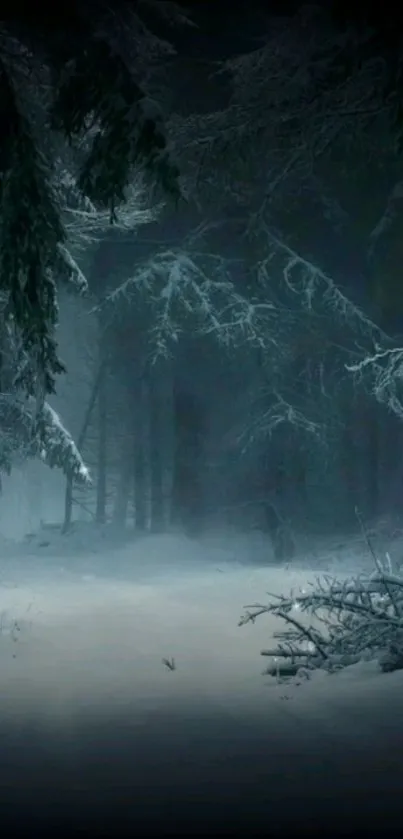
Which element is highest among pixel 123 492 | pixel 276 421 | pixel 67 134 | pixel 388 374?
pixel 67 134

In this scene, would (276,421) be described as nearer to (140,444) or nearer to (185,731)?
(140,444)

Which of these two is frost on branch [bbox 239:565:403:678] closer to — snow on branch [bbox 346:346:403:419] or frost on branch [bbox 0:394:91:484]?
snow on branch [bbox 346:346:403:419]

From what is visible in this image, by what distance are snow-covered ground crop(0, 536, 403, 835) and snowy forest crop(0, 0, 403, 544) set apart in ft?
9.26

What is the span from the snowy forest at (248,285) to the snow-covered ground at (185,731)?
2.82 metres

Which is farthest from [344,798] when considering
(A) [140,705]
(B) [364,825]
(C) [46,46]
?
(C) [46,46]

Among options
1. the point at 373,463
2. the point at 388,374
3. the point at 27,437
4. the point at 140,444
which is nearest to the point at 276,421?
the point at 373,463

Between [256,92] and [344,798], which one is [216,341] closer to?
[256,92]

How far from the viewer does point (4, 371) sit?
48.4ft

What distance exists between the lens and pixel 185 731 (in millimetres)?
7168

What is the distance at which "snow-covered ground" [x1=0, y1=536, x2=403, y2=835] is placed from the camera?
5.50m

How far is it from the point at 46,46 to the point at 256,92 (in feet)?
20.8

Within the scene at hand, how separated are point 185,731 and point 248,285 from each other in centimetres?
1604

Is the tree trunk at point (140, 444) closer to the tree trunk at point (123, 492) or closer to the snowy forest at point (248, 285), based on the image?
the snowy forest at point (248, 285)

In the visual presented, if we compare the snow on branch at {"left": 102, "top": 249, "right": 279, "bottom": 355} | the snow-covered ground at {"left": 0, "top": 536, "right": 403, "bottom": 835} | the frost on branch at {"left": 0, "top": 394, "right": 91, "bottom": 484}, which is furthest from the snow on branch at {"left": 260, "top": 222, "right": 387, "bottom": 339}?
the snow-covered ground at {"left": 0, "top": 536, "right": 403, "bottom": 835}
